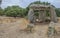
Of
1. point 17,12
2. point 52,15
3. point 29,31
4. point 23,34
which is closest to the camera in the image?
point 23,34

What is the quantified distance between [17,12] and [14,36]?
28.1 feet

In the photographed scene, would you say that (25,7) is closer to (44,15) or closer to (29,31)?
(44,15)

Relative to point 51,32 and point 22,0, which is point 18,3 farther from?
point 51,32

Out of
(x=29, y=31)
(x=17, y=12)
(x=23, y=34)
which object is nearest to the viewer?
(x=23, y=34)

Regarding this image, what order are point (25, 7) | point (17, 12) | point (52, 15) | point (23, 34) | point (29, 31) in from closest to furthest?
point (23, 34) < point (29, 31) < point (52, 15) < point (17, 12) < point (25, 7)

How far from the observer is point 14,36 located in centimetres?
1066

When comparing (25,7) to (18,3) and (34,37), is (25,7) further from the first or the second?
(34,37)

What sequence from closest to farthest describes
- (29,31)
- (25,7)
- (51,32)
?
(51,32), (29,31), (25,7)

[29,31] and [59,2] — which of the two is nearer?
[29,31]

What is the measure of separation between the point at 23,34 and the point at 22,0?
10.3 m

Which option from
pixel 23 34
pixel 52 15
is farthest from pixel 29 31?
pixel 52 15

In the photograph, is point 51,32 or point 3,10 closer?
point 51,32

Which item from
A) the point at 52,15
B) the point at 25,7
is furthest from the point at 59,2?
the point at 52,15

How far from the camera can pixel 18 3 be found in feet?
70.2
